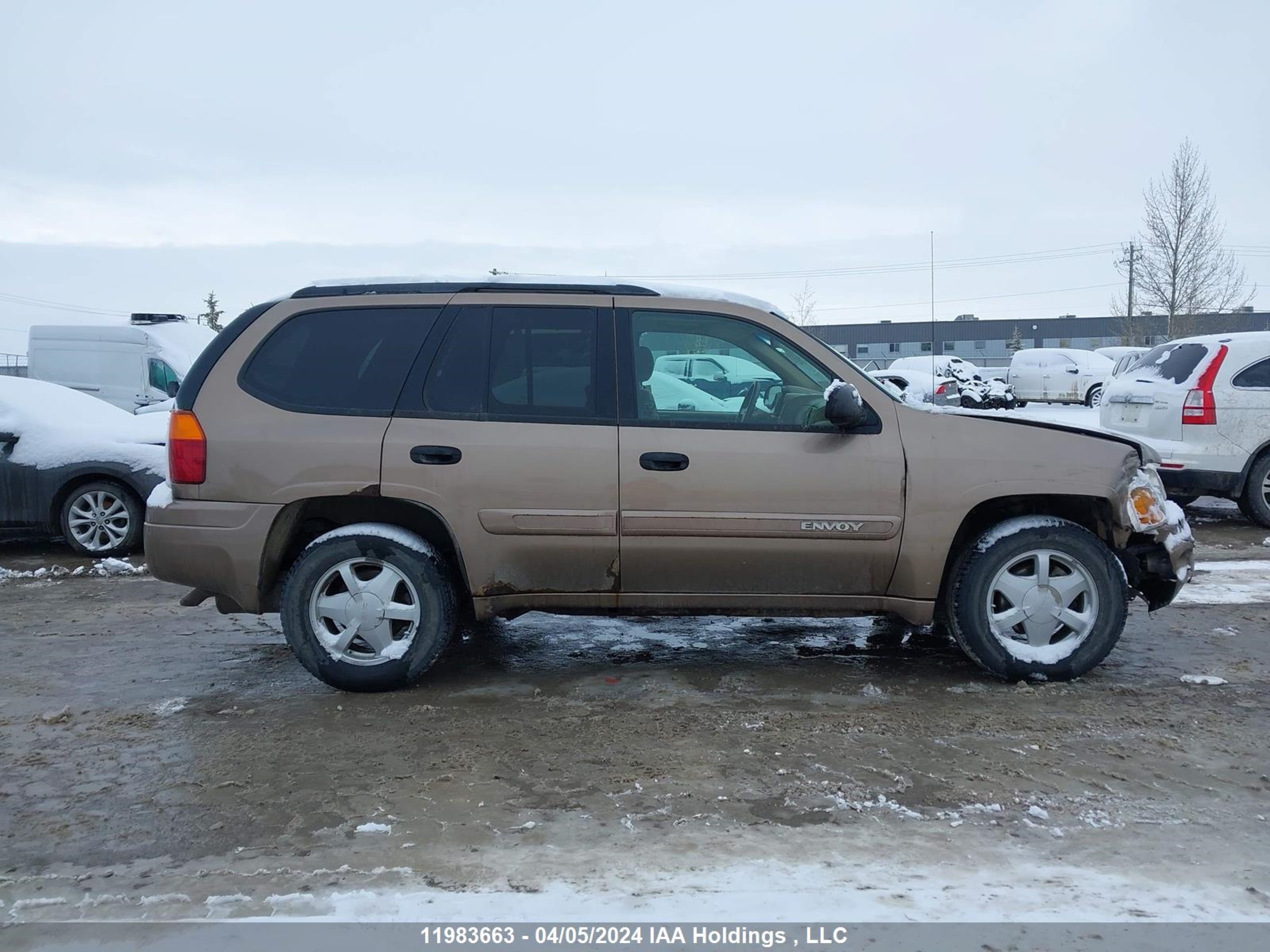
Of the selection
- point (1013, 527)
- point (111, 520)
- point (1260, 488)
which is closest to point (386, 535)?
point (1013, 527)

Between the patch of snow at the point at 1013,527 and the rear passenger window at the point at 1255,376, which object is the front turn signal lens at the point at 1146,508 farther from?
the rear passenger window at the point at 1255,376

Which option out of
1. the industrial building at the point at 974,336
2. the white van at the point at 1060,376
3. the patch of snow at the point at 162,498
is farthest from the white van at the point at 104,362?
the industrial building at the point at 974,336

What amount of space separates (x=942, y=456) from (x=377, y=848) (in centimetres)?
281

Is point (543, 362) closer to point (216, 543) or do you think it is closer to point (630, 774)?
point (216, 543)

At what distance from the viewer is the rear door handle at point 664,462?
459cm

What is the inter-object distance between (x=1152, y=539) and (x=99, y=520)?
749 cm

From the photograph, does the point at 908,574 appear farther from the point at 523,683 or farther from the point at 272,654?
the point at 272,654

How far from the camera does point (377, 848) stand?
3221mm

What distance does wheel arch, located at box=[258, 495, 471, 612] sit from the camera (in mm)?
4719

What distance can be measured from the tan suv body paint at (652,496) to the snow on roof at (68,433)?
3899 millimetres

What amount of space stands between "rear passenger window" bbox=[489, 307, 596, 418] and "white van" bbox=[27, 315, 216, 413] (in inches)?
612

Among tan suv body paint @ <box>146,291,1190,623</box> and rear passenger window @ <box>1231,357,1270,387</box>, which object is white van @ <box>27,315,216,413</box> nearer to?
tan suv body paint @ <box>146,291,1190,623</box>

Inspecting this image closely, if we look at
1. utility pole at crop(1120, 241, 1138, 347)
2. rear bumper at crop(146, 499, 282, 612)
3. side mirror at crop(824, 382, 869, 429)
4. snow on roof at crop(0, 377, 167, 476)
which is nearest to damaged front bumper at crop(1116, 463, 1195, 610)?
side mirror at crop(824, 382, 869, 429)

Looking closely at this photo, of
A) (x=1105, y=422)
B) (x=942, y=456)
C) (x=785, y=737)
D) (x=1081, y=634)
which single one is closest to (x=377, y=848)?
(x=785, y=737)
